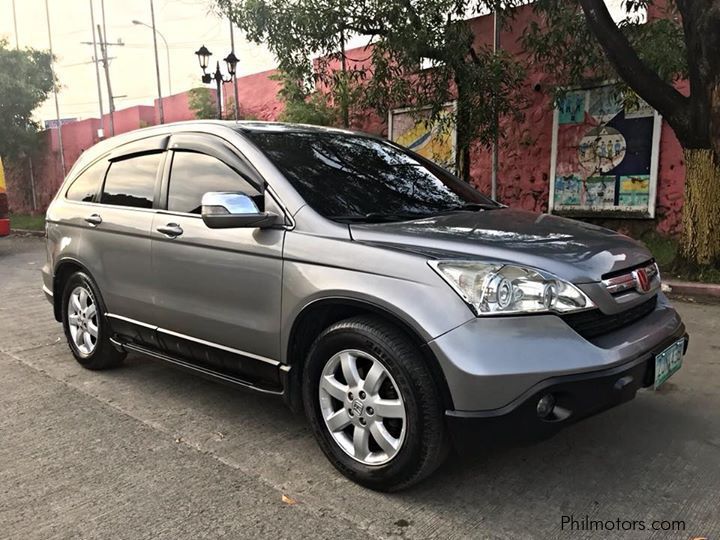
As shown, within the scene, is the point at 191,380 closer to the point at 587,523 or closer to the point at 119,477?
the point at 119,477

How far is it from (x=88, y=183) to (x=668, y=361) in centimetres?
400

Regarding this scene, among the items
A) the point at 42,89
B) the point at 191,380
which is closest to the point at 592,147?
the point at 191,380

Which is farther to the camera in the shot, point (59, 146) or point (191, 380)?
point (59, 146)

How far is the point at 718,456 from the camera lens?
3076mm

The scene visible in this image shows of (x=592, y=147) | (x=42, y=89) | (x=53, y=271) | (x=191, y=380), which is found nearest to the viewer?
(x=191, y=380)

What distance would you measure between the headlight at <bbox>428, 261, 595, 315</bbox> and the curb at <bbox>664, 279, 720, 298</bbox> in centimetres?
513

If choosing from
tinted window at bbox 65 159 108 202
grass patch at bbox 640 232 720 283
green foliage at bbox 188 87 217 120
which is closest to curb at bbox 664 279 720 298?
grass patch at bbox 640 232 720 283

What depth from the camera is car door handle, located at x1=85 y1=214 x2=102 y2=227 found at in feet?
13.8

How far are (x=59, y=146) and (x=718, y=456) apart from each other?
23.5 metres

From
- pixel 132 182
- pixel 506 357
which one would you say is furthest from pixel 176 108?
pixel 506 357

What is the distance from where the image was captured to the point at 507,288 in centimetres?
245

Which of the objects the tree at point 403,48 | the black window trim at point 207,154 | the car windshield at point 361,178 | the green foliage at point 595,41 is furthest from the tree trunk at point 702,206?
the black window trim at point 207,154

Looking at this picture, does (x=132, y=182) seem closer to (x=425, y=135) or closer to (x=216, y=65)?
(x=425, y=135)

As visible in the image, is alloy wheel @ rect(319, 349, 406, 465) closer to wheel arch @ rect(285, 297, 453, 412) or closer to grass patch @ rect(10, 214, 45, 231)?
wheel arch @ rect(285, 297, 453, 412)
